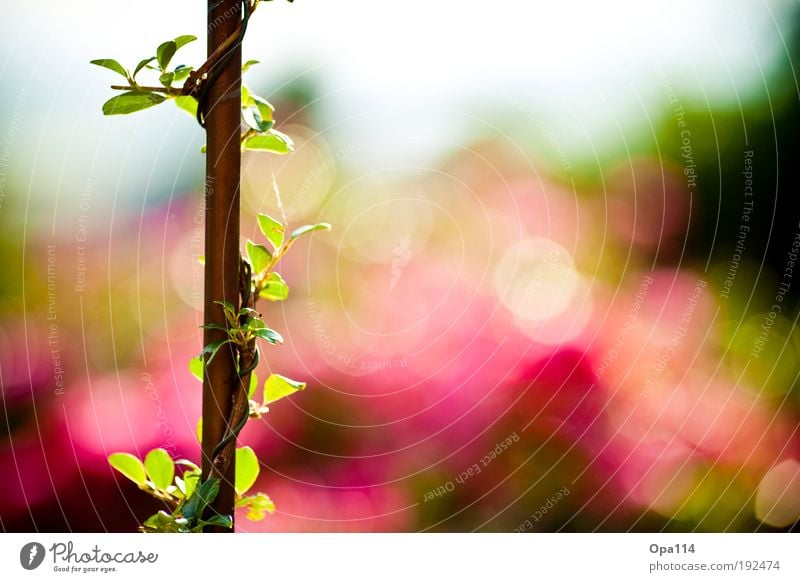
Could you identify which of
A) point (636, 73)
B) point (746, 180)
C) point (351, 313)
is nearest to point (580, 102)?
point (636, 73)

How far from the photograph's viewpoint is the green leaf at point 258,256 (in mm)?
277

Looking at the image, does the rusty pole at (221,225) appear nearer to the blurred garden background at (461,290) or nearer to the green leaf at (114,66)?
the green leaf at (114,66)

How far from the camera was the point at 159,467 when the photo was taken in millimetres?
308

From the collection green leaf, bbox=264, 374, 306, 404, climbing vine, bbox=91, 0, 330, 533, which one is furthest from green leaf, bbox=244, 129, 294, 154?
green leaf, bbox=264, 374, 306, 404

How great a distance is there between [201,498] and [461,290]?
1.27 ft

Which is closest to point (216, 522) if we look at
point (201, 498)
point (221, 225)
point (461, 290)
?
point (201, 498)

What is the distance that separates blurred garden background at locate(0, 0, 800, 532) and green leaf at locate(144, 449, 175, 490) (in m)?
0.24

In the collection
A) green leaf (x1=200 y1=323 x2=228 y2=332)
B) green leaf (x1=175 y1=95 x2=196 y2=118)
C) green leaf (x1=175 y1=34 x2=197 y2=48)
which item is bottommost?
green leaf (x1=200 y1=323 x2=228 y2=332)

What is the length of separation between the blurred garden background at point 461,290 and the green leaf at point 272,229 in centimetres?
26

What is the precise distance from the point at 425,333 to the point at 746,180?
0.34 m

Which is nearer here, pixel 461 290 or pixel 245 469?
pixel 245 469

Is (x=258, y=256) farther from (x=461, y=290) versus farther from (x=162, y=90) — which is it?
(x=461, y=290)

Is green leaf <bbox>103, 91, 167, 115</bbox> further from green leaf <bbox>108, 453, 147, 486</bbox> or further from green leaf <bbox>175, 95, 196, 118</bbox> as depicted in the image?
green leaf <bbox>108, 453, 147, 486</bbox>

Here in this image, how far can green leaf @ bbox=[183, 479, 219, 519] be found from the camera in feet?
0.85
